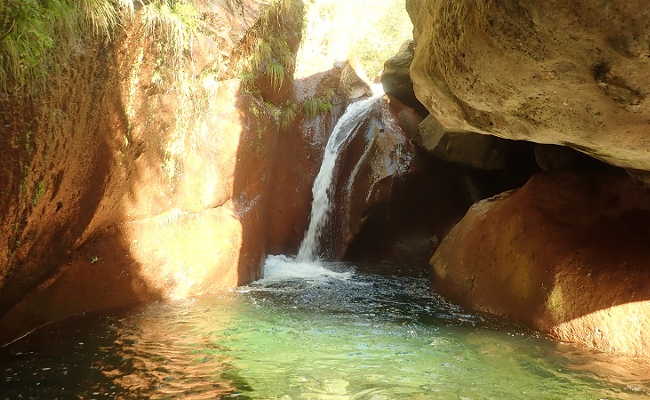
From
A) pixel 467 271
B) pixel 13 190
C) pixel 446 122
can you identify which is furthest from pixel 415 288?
pixel 13 190

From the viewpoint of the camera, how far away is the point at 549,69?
11.8ft

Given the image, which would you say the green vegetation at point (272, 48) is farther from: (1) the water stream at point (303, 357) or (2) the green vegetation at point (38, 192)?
(2) the green vegetation at point (38, 192)

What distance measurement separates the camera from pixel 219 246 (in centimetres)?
728

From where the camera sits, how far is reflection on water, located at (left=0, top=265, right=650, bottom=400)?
3.76 m

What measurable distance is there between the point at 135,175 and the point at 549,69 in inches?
206

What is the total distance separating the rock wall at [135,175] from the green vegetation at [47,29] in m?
0.14

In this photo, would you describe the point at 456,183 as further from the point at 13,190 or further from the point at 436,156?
the point at 13,190

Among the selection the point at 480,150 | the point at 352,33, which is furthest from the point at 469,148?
the point at 352,33

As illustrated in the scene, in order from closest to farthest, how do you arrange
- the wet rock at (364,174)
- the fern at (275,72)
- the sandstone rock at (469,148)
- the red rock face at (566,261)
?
the red rock face at (566,261) → the fern at (275,72) → the sandstone rock at (469,148) → the wet rock at (364,174)

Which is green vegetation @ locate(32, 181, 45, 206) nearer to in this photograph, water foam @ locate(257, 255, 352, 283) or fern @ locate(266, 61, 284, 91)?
water foam @ locate(257, 255, 352, 283)

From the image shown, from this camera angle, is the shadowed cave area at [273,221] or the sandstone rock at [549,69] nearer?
the sandstone rock at [549,69]

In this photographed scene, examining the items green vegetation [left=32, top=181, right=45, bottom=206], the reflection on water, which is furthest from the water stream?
green vegetation [left=32, top=181, right=45, bottom=206]

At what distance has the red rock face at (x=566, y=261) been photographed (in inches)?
202

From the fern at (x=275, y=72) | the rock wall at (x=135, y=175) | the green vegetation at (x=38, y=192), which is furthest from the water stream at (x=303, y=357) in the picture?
the fern at (x=275, y=72)
